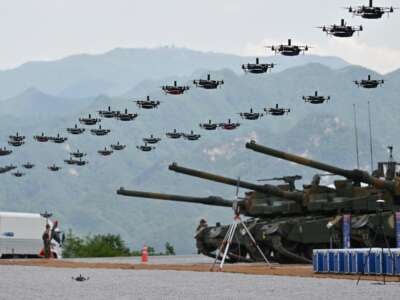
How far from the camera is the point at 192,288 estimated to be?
27.2 metres

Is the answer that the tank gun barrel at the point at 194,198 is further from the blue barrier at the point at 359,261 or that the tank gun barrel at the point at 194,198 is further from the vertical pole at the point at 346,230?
the blue barrier at the point at 359,261

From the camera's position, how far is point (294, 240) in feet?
157

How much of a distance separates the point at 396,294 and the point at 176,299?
4775mm

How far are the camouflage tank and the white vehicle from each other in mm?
22128

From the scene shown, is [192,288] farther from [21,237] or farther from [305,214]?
[21,237]

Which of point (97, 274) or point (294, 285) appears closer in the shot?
point (294, 285)

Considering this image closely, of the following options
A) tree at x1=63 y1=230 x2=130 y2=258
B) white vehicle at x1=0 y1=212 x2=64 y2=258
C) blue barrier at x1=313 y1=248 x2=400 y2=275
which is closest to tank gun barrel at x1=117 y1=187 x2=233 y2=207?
white vehicle at x1=0 y1=212 x2=64 y2=258

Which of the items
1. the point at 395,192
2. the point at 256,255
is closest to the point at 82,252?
the point at 256,255

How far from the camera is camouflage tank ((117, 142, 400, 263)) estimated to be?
144 feet

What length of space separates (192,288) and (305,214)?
77.5 feet

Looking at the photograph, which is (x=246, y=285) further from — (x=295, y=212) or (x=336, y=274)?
(x=295, y=212)

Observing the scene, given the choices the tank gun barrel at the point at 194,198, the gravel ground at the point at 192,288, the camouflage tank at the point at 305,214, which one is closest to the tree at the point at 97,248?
the tank gun barrel at the point at 194,198

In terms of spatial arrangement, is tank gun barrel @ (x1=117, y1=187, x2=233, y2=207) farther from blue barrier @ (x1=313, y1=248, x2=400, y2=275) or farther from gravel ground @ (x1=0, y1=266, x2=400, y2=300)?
gravel ground @ (x1=0, y1=266, x2=400, y2=300)

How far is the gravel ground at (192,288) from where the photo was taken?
78.9 ft
